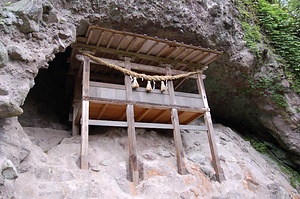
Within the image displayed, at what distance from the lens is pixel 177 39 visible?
914 centimetres

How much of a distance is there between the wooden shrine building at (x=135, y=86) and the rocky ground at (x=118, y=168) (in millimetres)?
412

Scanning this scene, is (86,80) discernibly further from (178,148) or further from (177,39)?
(177,39)

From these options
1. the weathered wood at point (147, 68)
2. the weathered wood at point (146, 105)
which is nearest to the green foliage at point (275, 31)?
the weathered wood at point (147, 68)

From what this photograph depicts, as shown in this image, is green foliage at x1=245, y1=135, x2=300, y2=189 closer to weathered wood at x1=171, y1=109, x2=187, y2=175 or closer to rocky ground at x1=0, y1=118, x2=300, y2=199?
rocky ground at x1=0, y1=118, x2=300, y2=199

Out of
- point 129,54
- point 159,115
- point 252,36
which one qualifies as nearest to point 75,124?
point 159,115

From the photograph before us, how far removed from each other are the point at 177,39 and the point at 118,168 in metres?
4.93

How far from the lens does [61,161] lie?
631cm

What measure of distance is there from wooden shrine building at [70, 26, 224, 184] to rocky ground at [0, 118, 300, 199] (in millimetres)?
412

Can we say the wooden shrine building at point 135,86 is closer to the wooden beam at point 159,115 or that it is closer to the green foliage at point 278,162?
the wooden beam at point 159,115

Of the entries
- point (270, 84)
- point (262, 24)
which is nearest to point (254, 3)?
point (262, 24)

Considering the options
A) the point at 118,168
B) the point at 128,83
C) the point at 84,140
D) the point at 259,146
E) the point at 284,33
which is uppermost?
the point at 284,33

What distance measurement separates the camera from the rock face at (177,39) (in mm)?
5801

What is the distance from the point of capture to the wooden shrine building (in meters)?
7.15

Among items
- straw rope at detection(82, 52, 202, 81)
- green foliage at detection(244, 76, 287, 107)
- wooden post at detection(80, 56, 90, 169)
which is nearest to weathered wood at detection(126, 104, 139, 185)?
straw rope at detection(82, 52, 202, 81)
